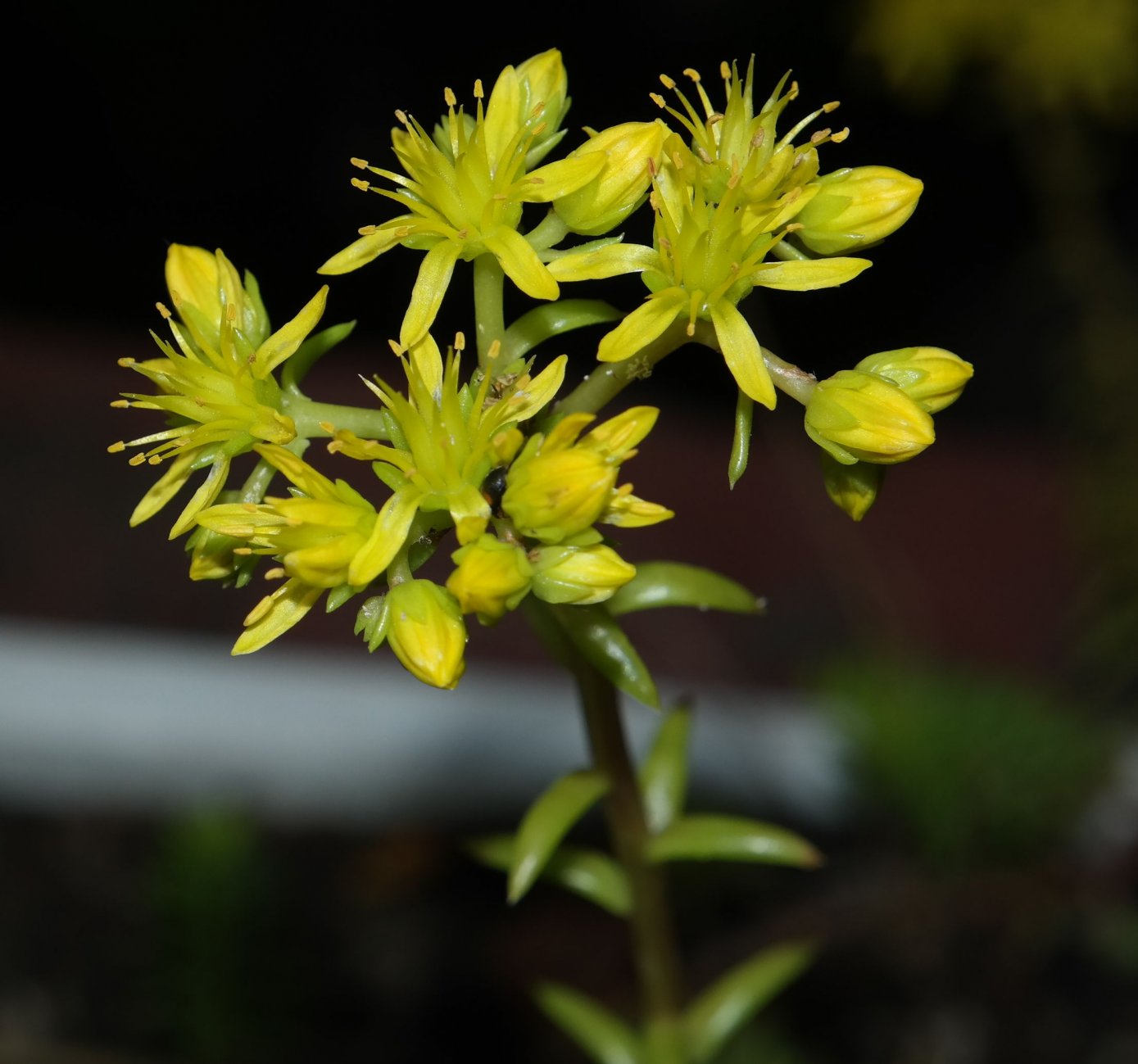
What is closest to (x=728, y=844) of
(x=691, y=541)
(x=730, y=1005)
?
(x=730, y=1005)

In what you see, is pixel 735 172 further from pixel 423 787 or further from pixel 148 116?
pixel 148 116

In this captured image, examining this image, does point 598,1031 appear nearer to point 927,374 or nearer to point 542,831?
point 542,831

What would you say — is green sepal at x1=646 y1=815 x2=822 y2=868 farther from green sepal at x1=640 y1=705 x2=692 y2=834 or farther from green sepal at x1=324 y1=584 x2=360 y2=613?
green sepal at x1=324 y1=584 x2=360 y2=613

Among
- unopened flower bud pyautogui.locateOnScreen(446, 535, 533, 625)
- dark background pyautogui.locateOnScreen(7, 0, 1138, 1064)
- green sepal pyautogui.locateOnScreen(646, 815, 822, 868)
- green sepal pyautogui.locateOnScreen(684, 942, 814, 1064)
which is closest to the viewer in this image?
unopened flower bud pyautogui.locateOnScreen(446, 535, 533, 625)

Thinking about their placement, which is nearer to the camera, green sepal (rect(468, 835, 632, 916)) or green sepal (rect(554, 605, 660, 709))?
green sepal (rect(554, 605, 660, 709))

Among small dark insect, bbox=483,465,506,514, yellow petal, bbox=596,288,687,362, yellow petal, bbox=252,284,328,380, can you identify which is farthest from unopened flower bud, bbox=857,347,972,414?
yellow petal, bbox=252,284,328,380

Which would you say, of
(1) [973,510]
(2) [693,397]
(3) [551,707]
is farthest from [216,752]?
(1) [973,510]
